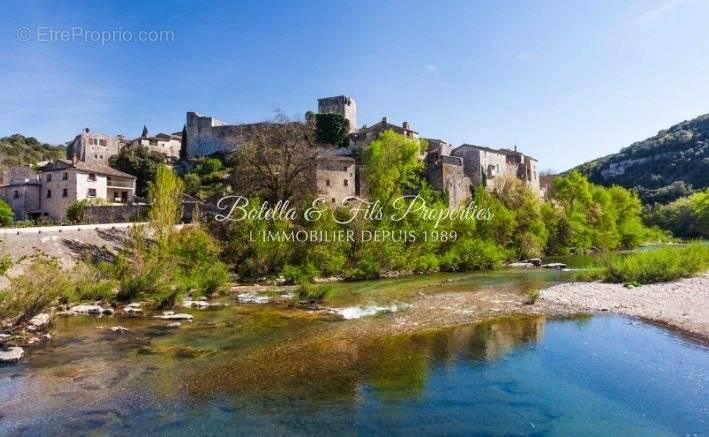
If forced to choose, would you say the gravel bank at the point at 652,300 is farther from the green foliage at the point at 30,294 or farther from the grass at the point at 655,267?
the green foliage at the point at 30,294

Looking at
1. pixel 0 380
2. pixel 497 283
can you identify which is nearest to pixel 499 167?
pixel 497 283

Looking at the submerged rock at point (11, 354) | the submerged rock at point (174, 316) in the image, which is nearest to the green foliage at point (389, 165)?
the submerged rock at point (174, 316)

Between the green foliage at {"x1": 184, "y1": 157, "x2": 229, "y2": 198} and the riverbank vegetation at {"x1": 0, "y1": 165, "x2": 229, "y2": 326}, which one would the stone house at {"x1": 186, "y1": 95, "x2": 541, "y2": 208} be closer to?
the green foliage at {"x1": 184, "y1": 157, "x2": 229, "y2": 198}

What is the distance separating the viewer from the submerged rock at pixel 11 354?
37.4 ft

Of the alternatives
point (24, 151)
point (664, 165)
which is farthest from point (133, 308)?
point (664, 165)

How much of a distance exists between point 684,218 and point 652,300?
6372 cm

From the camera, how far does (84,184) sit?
41.4 m

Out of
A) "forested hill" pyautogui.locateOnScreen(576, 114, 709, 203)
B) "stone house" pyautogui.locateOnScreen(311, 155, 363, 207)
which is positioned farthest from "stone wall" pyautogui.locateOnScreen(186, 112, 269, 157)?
"forested hill" pyautogui.locateOnScreen(576, 114, 709, 203)

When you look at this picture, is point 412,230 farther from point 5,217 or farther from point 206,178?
point 5,217

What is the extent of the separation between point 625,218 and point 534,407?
53.6 metres

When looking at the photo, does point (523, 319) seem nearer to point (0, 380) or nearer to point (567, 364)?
point (567, 364)

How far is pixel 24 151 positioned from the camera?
87062 mm

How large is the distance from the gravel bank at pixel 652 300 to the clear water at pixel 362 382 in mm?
1514

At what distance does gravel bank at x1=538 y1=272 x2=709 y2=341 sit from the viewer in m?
15.2
